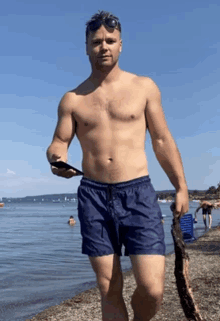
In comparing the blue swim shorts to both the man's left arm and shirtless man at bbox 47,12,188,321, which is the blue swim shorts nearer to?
shirtless man at bbox 47,12,188,321

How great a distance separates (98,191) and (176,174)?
0.67 meters

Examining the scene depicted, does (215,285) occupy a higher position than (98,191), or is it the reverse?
(98,191)

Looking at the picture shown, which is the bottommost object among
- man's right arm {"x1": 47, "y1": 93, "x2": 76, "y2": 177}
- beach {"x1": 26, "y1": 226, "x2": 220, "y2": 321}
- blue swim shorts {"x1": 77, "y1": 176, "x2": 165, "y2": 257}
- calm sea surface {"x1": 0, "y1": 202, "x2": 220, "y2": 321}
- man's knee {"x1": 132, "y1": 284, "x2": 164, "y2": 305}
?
calm sea surface {"x1": 0, "y1": 202, "x2": 220, "y2": 321}

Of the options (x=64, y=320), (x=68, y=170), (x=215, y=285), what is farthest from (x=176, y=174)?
(x=215, y=285)

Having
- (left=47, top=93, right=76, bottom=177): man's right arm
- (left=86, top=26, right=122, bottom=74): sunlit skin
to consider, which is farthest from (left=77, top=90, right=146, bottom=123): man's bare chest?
(left=86, top=26, right=122, bottom=74): sunlit skin

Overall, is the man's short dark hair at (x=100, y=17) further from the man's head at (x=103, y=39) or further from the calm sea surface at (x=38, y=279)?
the calm sea surface at (x=38, y=279)

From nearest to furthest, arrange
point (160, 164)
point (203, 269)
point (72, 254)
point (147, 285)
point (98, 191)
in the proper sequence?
point (147, 285) < point (98, 191) < point (160, 164) < point (203, 269) < point (72, 254)

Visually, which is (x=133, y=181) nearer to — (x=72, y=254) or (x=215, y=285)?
(x=215, y=285)

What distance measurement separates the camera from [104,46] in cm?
312

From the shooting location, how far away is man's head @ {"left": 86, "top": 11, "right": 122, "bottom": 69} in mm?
3145

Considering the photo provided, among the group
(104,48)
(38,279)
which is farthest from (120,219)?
(38,279)

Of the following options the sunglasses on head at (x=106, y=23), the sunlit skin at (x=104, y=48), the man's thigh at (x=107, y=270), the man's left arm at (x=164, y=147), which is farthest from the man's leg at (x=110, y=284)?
the sunglasses on head at (x=106, y=23)

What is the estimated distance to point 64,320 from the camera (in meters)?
5.85

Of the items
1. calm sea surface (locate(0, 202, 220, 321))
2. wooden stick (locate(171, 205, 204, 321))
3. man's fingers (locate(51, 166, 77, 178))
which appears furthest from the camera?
calm sea surface (locate(0, 202, 220, 321))
